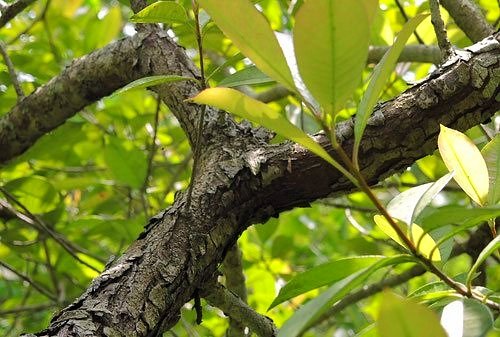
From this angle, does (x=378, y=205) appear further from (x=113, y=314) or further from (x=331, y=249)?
(x=331, y=249)

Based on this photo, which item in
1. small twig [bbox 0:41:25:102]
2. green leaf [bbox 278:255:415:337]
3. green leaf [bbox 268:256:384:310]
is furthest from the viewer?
small twig [bbox 0:41:25:102]

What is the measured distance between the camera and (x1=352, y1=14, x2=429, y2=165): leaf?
0.51 m

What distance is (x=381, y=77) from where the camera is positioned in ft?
1.72

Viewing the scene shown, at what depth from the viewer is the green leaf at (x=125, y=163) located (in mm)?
1345

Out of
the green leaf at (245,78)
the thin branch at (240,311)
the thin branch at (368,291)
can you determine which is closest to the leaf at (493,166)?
the green leaf at (245,78)

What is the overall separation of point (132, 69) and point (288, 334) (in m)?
0.72

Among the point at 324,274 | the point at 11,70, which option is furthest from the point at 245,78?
the point at 11,70

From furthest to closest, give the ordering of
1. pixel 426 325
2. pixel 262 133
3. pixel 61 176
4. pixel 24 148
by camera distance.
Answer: pixel 61 176, pixel 24 148, pixel 262 133, pixel 426 325

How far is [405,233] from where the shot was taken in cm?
56

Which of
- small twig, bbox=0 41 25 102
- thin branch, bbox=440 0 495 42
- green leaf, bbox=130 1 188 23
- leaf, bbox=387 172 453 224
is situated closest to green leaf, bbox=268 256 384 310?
leaf, bbox=387 172 453 224

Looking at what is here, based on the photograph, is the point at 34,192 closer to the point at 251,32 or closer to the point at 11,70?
the point at 11,70

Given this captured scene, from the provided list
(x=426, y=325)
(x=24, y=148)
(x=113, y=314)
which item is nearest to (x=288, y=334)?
(x=426, y=325)

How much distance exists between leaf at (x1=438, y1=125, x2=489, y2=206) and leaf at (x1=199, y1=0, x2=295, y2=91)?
0.62 ft

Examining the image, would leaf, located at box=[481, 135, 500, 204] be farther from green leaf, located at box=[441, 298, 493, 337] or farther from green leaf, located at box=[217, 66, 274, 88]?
green leaf, located at box=[217, 66, 274, 88]
